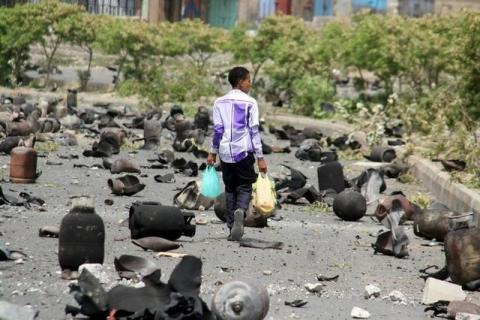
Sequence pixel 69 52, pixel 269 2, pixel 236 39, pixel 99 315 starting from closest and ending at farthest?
1. pixel 99 315
2. pixel 236 39
3. pixel 69 52
4. pixel 269 2

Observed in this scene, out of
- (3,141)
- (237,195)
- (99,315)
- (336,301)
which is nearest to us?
(99,315)

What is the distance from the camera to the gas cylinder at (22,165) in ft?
48.1

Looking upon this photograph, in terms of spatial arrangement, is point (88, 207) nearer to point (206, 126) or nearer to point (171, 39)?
point (206, 126)

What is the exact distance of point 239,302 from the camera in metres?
A: 7.55

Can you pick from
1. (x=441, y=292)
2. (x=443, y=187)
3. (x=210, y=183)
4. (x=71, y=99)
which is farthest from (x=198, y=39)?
(x=441, y=292)

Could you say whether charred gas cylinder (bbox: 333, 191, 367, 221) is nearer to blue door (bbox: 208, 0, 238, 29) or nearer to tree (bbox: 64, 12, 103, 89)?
tree (bbox: 64, 12, 103, 89)

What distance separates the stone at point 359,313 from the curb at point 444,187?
4.90 metres

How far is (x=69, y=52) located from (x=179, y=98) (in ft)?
53.5

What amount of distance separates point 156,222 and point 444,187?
Answer: 6011 mm

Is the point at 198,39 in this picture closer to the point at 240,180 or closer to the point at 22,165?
the point at 22,165

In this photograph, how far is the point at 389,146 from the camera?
21.1 metres

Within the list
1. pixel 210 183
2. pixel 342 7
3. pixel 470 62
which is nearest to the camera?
pixel 210 183

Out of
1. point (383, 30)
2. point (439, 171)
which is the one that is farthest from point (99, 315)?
point (383, 30)

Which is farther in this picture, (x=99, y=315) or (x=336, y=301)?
(x=336, y=301)
